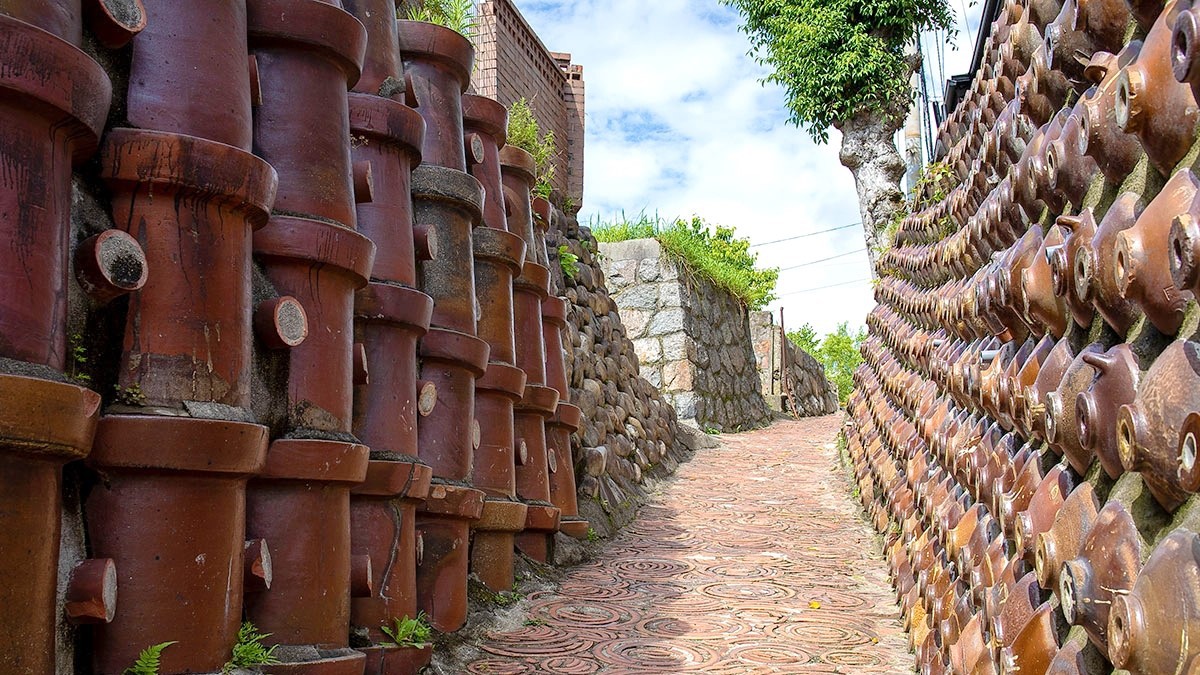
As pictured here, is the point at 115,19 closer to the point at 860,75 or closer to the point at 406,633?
the point at 406,633

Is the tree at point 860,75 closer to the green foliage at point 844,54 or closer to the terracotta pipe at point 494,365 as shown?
the green foliage at point 844,54

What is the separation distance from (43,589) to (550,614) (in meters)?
2.70

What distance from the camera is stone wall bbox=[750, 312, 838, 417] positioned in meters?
16.9

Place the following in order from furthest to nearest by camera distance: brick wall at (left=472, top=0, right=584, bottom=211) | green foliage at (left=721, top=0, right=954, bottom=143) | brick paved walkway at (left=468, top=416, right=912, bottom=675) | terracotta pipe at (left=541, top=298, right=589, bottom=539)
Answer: green foliage at (left=721, top=0, right=954, bottom=143) < brick wall at (left=472, top=0, right=584, bottom=211) < terracotta pipe at (left=541, top=298, right=589, bottom=539) < brick paved walkway at (left=468, top=416, right=912, bottom=675)

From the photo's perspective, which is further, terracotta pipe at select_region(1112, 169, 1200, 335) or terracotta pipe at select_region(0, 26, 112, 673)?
terracotta pipe at select_region(0, 26, 112, 673)

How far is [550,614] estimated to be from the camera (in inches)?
168

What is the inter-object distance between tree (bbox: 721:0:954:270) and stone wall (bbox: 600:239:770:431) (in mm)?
2339

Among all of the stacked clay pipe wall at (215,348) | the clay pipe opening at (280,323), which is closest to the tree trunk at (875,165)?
the stacked clay pipe wall at (215,348)

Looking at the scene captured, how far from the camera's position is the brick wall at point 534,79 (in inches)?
301

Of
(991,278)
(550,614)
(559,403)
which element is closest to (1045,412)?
(991,278)

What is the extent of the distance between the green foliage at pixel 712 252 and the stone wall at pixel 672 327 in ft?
0.49

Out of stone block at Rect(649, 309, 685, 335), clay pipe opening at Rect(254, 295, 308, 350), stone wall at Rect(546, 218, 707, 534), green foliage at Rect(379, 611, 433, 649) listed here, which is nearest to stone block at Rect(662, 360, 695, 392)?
stone block at Rect(649, 309, 685, 335)

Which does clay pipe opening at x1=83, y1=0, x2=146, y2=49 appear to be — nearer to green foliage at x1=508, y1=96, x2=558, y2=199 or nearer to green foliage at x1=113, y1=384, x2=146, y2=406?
green foliage at x1=113, y1=384, x2=146, y2=406

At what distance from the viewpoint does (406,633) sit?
10.1 ft
